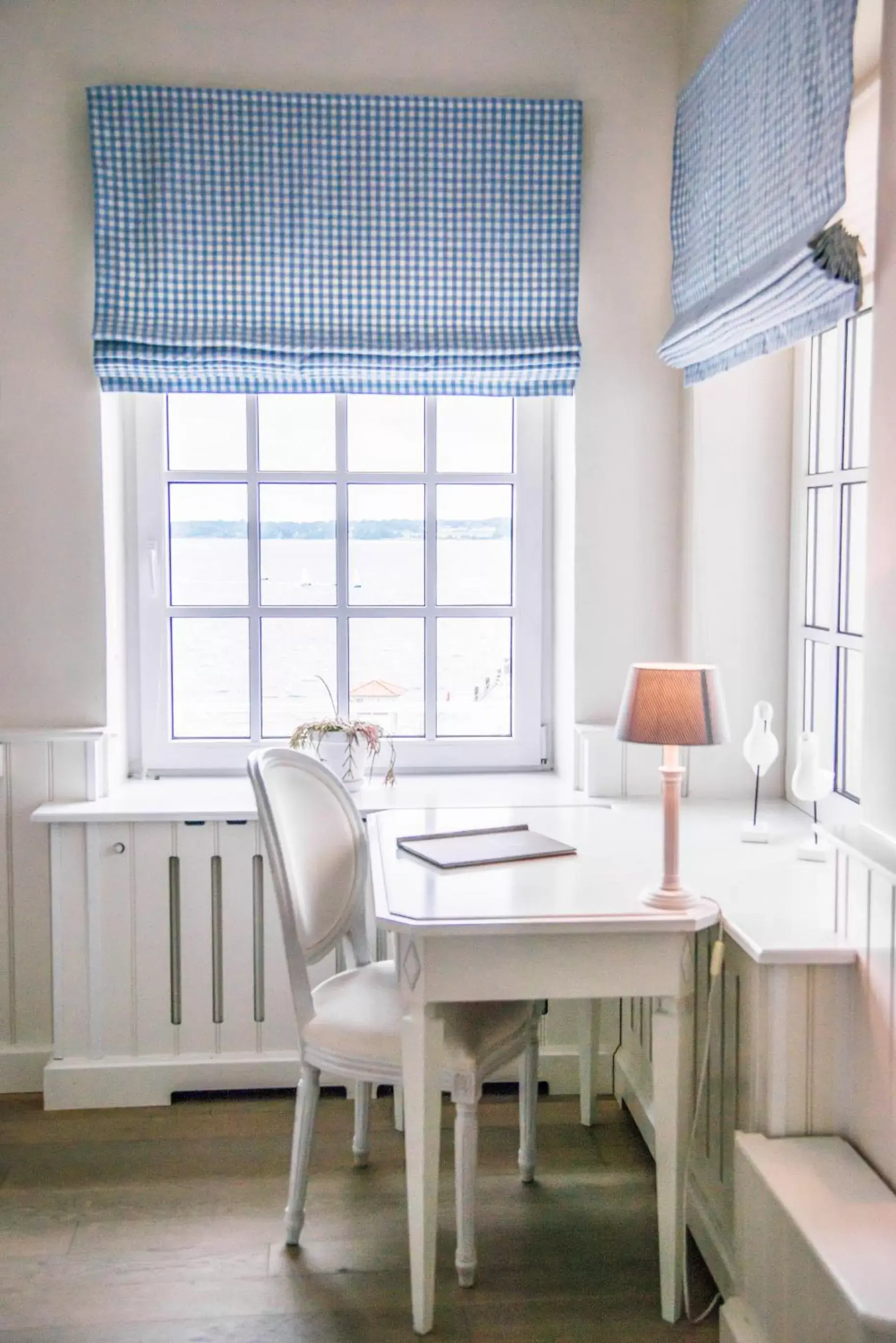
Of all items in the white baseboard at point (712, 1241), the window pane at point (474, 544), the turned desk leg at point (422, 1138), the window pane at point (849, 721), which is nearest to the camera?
the turned desk leg at point (422, 1138)

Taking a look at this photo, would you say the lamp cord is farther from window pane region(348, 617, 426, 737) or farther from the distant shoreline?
the distant shoreline

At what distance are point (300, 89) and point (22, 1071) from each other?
2500 millimetres

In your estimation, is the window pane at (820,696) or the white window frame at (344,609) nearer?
the window pane at (820,696)

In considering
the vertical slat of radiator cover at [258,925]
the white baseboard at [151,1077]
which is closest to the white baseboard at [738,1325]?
the white baseboard at [151,1077]

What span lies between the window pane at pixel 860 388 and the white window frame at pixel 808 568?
2 centimetres

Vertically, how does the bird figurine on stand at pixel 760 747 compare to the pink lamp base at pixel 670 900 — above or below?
above

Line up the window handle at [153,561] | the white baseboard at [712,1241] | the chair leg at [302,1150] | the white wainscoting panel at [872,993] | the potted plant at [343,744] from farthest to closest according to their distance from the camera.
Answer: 1. the window handle at [153,561]
2. the potted plant at [343,744]
3. the chair leg at [302,1150]
4. the white baseboard at [712,1241]
5. the white wainscoting panel at [872,993]

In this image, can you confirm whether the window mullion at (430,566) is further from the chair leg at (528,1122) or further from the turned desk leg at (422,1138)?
the turned desk leg at (422,1138)

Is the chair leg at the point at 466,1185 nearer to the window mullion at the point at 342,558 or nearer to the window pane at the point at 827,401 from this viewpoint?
the window mullion at the point at 342,558

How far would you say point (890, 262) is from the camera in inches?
81.5

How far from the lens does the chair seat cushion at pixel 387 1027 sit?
245 cm

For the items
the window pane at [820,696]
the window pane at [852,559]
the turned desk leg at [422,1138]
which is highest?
the window pane at [852,559]

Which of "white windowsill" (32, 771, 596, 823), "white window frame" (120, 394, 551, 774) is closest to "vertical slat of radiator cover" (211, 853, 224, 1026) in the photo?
"white windowsill" (32, 771, 596, 823)

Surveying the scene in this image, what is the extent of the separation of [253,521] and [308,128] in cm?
99
